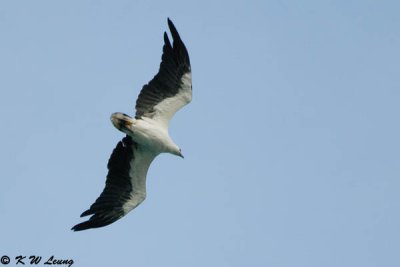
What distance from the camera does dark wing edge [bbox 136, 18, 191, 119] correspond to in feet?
53.0

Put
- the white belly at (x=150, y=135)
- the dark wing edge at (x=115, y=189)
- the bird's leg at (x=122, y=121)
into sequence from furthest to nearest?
the dark wing edge at (x=115, y=189), the white belly at (x=150, y=135), the bird's leg at (x=122, y=121)

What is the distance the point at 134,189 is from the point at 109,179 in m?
0.69

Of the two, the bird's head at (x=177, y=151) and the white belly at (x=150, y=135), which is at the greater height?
the white belly at (x=150, y=135)

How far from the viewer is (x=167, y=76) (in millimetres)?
16250

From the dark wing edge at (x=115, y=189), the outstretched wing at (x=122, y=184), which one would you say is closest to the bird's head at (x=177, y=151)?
the outstretched wing at (x=122, y=184)

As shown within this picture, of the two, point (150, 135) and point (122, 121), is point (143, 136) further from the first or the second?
point (122, 121)

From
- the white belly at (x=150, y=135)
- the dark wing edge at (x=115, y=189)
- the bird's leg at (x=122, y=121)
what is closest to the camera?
the bird's leg at (x=122, y=121)

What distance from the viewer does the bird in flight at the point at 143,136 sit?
16.2 m

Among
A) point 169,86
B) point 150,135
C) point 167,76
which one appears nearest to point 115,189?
point 150,135

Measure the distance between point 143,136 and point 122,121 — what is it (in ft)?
2.14

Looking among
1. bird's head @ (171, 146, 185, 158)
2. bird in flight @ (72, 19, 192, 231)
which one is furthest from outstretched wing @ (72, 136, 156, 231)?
bird's head @ (171, 146, 185, 158)

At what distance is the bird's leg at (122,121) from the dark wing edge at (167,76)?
34 cm

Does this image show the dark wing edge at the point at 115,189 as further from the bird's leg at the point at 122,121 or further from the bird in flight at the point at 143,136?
the bird's leg at the point at 122,121

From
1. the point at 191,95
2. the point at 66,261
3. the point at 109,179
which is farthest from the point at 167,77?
the point at 66,261
